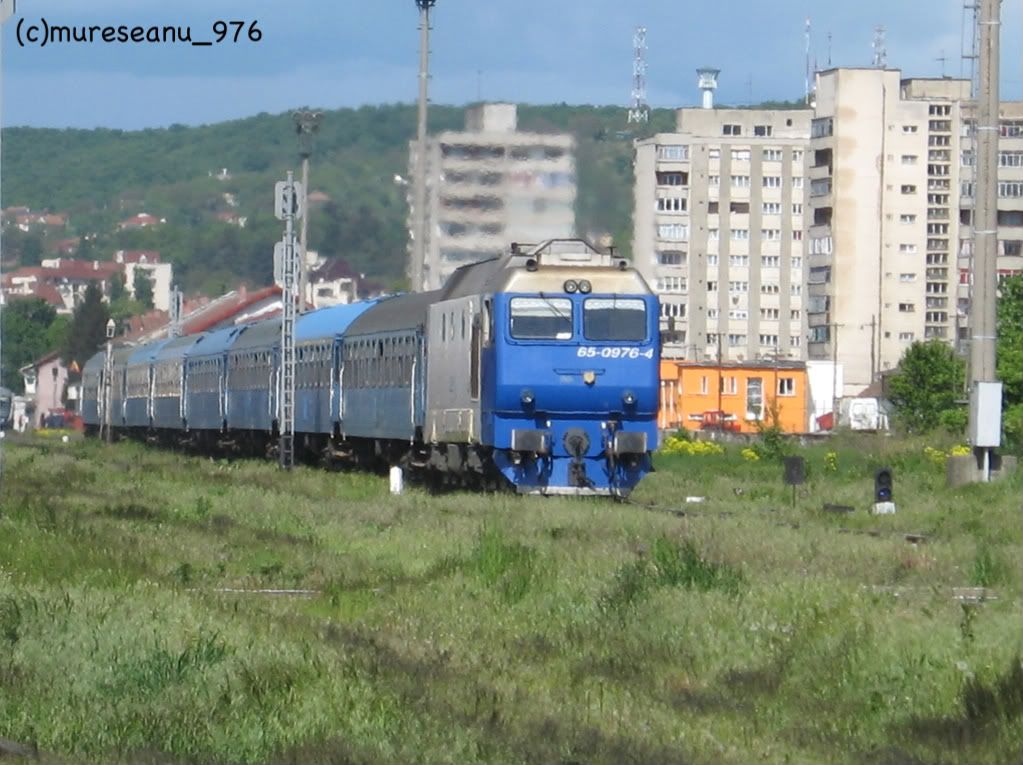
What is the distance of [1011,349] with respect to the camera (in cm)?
8844

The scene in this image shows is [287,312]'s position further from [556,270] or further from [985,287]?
[985,287]

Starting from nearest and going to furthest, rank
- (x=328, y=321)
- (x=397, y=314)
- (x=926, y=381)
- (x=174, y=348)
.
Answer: (x=397, y=314), (x=328, y=321), (x=174, y=348), (x=926, y=381)

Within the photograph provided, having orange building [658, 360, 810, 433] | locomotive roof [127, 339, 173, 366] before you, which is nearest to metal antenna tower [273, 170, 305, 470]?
locomotive roof [127, 339, 173, 366]

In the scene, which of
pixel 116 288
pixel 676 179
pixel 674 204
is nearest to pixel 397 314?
pixel 674 204

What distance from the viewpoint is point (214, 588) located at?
50.0 ft

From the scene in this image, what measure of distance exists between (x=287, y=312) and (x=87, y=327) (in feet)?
319

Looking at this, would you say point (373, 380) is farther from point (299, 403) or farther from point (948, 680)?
Answer: point (948, 680)

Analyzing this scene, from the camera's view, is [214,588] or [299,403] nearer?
[214,588]

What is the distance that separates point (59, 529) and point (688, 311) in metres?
108

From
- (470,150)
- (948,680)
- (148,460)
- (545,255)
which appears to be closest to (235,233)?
(148,460)

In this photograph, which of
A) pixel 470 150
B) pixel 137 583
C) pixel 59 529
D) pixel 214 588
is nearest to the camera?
pixel 137 583

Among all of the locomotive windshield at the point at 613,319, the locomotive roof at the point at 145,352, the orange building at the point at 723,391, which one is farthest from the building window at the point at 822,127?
the locomotive windshield at the point at 613,319

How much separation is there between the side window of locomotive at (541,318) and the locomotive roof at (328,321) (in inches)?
449

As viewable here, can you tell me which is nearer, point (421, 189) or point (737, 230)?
point (421, 189)
